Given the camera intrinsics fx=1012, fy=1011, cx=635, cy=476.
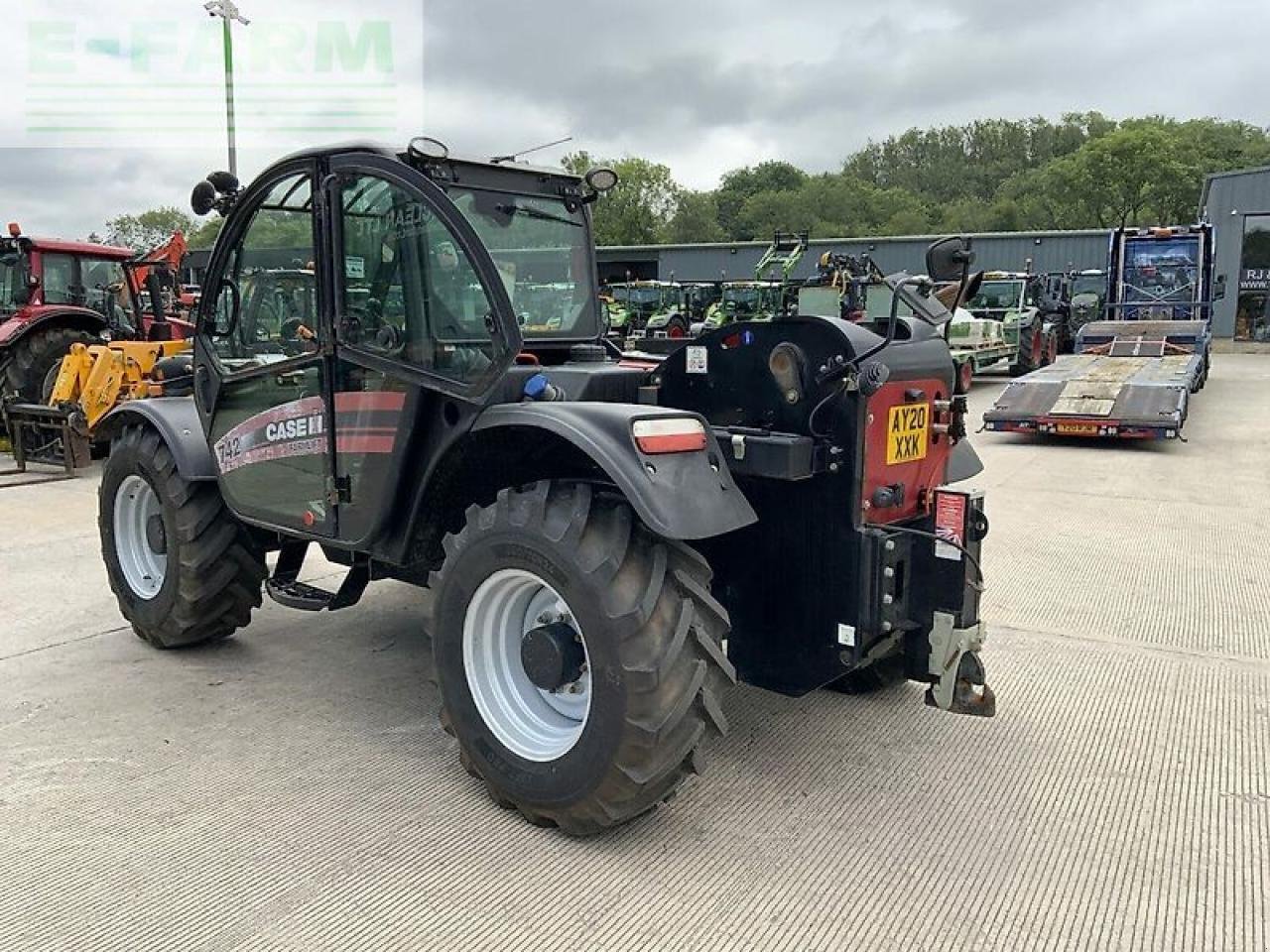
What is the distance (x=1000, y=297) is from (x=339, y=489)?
64.9 feet

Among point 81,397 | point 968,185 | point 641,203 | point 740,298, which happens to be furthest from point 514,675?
point 968,185

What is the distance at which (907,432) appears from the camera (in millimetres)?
3418

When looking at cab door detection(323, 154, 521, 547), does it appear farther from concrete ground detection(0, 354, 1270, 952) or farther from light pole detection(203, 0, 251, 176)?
light pole detection(203, 0, 251, 176)

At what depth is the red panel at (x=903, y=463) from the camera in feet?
10.6

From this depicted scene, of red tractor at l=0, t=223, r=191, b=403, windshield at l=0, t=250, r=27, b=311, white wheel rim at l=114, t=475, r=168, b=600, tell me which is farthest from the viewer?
windshield at l=0, t=250, r=27, b=311

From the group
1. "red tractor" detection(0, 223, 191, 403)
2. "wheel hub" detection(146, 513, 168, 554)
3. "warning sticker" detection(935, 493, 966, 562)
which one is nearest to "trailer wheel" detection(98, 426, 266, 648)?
"wheel hub" detection(146, 513, 168, 554)

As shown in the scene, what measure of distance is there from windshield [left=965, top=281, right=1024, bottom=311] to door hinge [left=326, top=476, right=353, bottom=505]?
61.8ft

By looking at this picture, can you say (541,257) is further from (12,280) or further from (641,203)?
(641,203)

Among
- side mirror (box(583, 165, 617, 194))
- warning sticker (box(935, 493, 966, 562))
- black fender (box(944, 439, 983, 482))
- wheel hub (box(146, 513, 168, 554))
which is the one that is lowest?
wheel hub (box(146, 513, 168, 554))

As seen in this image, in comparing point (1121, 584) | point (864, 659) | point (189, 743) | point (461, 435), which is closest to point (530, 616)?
point (461, 435)

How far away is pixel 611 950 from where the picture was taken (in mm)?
2480

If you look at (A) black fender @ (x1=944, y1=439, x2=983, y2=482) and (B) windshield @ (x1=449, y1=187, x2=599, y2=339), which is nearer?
(B) windshield @ (x1=449, y1=187, x2=599, y2=339)

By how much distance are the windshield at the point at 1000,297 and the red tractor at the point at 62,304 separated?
1545cm

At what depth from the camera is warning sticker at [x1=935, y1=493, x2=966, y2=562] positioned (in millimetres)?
3240
